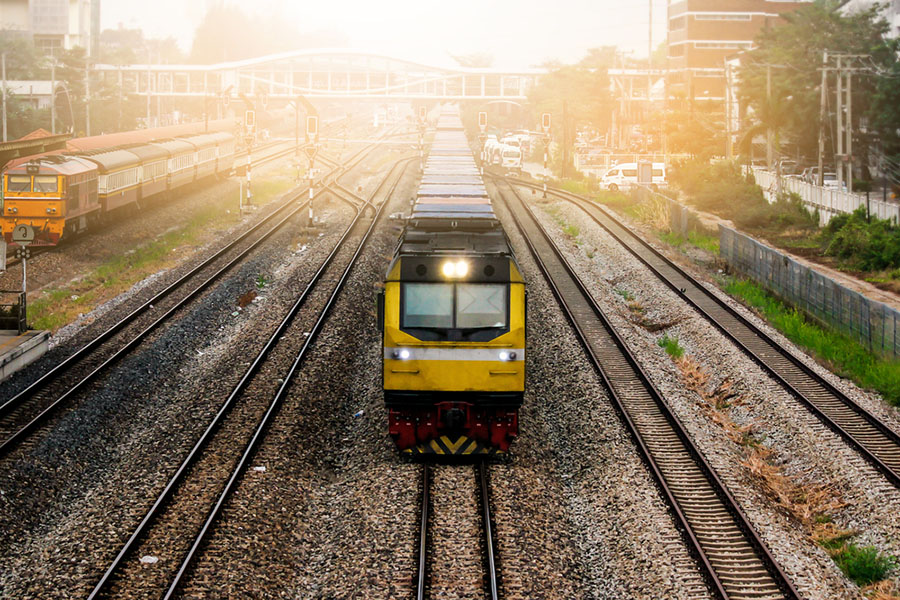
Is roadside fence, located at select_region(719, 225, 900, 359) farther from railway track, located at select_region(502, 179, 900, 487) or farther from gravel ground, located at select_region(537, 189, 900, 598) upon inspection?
gravel ground, located at select_region(537, 189, 900, 598)

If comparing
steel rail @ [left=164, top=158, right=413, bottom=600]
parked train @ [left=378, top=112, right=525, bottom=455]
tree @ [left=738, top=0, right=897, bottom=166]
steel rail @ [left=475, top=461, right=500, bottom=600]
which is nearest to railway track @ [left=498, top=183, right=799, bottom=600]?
steel rail @ [left=475, top=461, right=500, bottom=600]

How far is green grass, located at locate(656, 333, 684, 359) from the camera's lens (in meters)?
19.8

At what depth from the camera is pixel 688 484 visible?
12562 mm

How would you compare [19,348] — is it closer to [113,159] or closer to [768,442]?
[768,442]

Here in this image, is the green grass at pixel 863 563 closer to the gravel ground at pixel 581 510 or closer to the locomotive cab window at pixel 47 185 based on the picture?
the gravel ground at pixel 581 510

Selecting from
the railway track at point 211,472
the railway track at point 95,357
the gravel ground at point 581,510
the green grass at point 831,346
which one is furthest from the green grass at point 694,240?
the gravel ground at point 581,510

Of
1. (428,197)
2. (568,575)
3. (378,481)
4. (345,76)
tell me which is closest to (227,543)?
(378,481)

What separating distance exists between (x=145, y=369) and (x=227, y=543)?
7671 millimetres

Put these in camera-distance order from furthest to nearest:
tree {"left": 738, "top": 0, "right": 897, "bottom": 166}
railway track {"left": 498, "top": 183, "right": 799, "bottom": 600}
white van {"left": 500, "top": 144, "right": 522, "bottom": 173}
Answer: white van {"left": 500, "top": 144, "right": 522, "bottom": 173}
tree {"left": 738, "top": 0, "right": 897, "bottom": 166}
railway track {"left": 498, "top": 183, "right": 799, "bottom": 600}

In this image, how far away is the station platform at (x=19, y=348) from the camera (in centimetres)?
1686

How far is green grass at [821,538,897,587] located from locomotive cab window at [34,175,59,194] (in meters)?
26.2

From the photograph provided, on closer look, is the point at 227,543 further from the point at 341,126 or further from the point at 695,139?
the point at 341,126

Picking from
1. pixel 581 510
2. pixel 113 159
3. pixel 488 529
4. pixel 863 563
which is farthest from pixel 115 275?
pixel 863 563

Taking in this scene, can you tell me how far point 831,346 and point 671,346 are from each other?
11.7 ft
